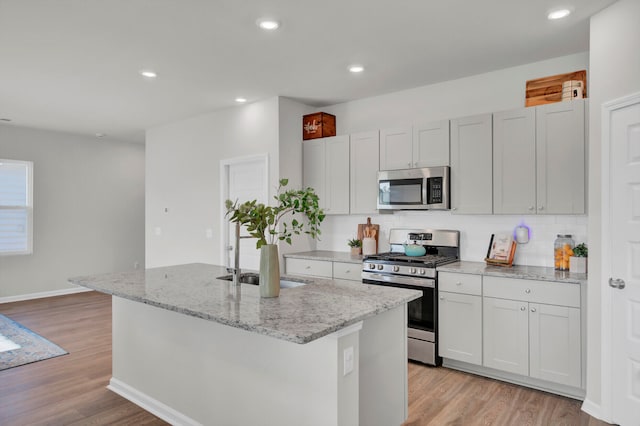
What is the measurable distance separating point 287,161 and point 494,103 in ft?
7.33

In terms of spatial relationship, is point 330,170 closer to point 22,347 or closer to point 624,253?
point 624,253

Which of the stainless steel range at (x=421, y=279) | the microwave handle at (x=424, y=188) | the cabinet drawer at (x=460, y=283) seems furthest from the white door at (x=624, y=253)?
the microwave handle at (x=424, y=188)

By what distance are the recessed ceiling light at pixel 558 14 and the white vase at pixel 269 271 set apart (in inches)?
94.2

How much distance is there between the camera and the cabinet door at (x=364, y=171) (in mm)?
4332

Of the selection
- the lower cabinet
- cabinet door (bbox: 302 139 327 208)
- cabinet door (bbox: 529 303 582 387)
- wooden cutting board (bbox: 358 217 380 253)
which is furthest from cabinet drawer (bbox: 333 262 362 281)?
cabinet door (bbox: 529 303 582 387)

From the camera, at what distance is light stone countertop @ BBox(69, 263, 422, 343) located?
169 cm

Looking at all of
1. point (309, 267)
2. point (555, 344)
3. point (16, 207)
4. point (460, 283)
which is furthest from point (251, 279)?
point (16, 207)

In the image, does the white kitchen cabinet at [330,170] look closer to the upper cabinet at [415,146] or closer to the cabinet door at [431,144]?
the upper cabinet at [415,146]

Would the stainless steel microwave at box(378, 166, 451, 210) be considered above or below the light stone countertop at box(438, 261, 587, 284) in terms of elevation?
above

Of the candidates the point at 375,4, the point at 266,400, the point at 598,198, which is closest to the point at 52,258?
the point at 266,400

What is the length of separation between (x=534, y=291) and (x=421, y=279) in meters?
0.89

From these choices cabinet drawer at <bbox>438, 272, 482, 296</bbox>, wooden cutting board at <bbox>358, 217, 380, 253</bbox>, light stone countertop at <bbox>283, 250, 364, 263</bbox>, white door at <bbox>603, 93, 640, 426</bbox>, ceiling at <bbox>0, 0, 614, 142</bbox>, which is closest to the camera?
white door at <bbox>603, 93, 640, 426</bbox>

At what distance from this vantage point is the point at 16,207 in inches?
248

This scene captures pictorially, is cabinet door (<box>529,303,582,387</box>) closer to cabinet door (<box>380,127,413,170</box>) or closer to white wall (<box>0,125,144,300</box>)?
cabinet door (<box>380,127,413,170</box>)
